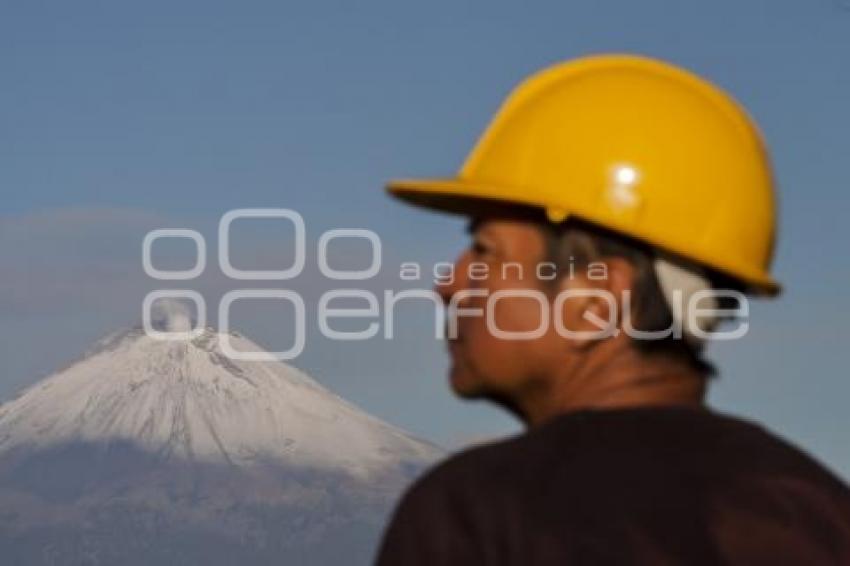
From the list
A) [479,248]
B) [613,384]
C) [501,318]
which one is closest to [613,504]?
[613,384]

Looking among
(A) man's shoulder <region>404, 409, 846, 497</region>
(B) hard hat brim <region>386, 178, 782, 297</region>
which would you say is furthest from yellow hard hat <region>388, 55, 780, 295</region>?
(A) man's shoulder <region>404, 409, 846, 497</region>

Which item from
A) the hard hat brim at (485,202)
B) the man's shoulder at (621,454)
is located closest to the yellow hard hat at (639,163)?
the hard hat brim at (485,202)

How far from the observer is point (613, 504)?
4762mm

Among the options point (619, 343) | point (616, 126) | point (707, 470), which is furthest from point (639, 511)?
point (616, 126)

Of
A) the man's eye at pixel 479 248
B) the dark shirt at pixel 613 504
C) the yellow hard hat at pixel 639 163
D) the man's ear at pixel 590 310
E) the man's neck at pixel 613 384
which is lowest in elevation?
the dark shirt at pixel 613 504

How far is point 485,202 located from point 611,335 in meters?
0.57

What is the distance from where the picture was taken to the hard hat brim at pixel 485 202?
558 centimetres

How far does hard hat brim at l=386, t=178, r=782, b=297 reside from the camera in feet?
18.3

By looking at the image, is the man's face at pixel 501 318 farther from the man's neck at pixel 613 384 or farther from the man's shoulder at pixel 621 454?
the man's shoulder at pixel 621 454

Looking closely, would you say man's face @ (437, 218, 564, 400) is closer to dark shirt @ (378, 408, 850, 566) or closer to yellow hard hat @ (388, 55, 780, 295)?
yellow hard hat @ (388, 55, 780, 295)

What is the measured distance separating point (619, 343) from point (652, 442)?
0.43 m

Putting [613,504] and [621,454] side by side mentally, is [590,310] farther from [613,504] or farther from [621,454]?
[613,504]

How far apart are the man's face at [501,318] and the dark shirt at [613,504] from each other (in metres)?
0.31

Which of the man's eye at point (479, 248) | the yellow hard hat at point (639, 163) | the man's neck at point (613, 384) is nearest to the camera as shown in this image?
the man's neck at point (613, 384)
